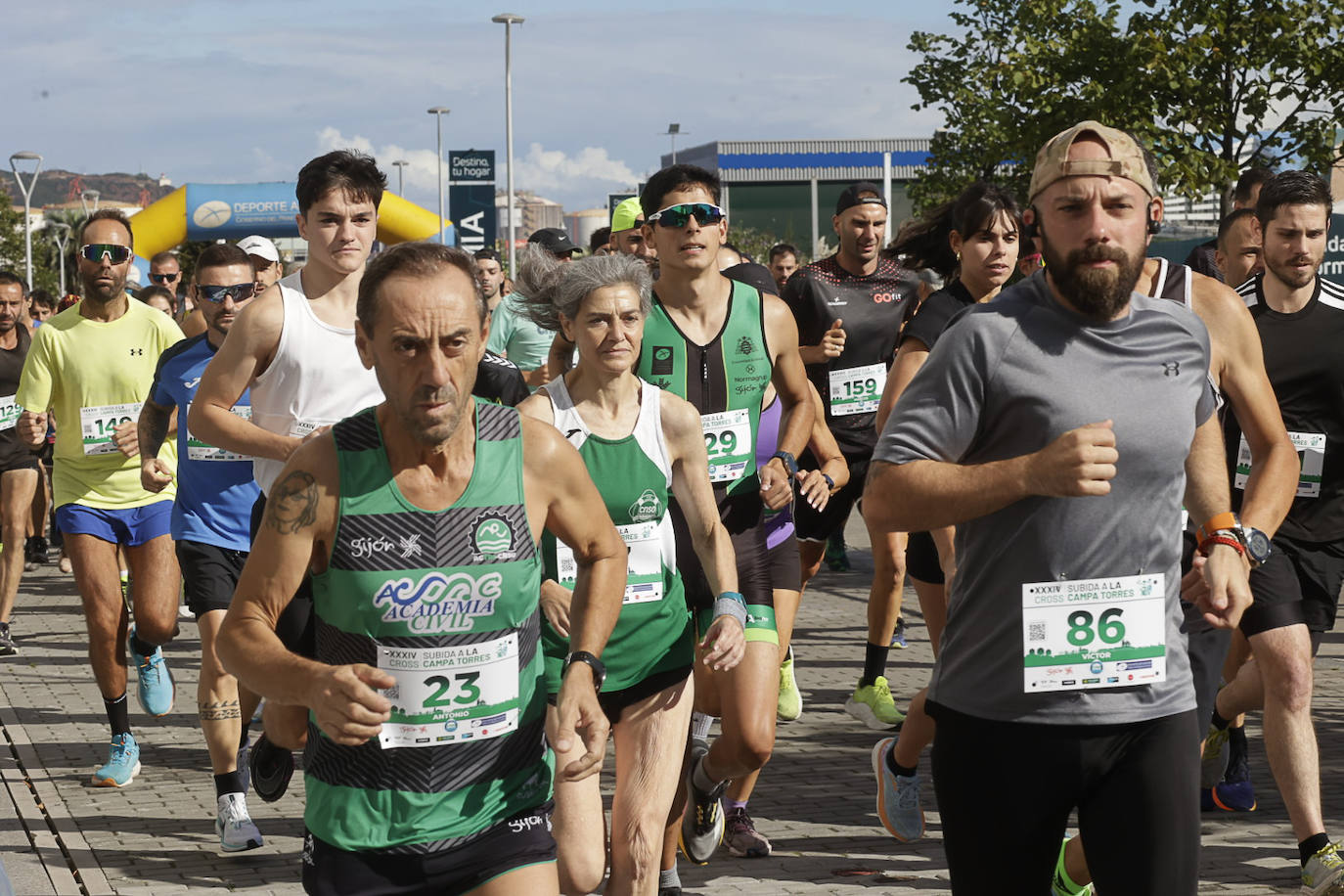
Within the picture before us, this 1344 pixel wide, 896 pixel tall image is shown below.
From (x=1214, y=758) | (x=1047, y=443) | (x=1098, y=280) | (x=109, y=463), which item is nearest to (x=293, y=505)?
(x=1047, y=443)

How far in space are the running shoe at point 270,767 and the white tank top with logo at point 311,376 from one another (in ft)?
2.86

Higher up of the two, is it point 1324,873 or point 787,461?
point 787,461

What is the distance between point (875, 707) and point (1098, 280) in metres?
4.96

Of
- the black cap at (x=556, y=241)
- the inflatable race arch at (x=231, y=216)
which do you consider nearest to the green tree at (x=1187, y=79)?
the black cap at (x=556, y=241)

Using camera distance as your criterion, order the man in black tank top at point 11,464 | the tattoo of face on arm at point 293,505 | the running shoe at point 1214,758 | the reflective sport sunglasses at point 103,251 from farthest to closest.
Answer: the man in black tank top at point 11,464 < the reflective sport sunglasses at point 103,251 < the running shoe at point 1214,758 < the tattoo of face on arm at point 293,505

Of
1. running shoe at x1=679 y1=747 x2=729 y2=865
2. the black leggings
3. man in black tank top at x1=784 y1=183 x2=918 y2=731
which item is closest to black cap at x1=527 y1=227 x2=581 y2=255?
man in black tank top at x1=784 y1=183 x2=918 y2=731

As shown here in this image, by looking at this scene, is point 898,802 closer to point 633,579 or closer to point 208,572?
point 633,579

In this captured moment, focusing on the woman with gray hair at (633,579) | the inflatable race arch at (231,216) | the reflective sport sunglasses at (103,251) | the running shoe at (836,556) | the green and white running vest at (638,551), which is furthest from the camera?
the inflatable race arch at (231,216)

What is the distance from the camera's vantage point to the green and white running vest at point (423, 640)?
10.3 feet

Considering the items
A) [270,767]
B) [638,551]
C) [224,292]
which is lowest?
[270,767]

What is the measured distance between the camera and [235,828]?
6098mm

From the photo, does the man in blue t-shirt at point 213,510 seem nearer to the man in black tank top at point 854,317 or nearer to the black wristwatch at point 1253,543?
the man in black tank top at point 854,317

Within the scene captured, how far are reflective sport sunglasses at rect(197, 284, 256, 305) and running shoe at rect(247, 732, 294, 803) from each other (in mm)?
2086

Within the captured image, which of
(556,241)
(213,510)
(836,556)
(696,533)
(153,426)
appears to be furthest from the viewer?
(836,556)
